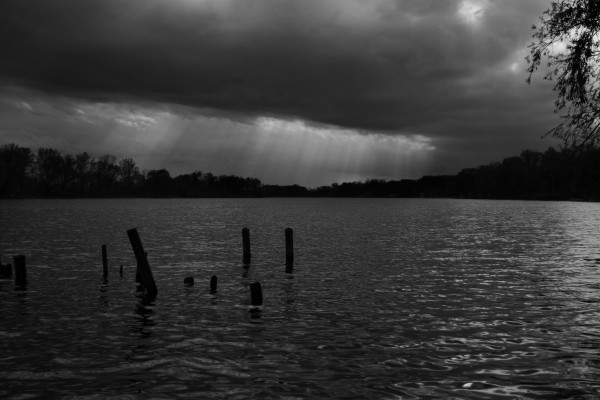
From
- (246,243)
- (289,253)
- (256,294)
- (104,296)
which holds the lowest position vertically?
(104,296)

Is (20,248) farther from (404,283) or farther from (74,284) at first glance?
(404,283)

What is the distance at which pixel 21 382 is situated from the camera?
41.2 feet

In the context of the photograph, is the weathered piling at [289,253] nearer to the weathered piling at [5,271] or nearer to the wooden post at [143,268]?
the wooden post at [143,268]

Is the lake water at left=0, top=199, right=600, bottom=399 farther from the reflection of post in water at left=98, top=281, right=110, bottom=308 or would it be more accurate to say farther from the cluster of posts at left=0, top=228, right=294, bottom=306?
the cluster of posts at left=0, top=228, right=294, bottom=306

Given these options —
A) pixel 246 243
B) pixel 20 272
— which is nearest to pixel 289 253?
pixel 246 243

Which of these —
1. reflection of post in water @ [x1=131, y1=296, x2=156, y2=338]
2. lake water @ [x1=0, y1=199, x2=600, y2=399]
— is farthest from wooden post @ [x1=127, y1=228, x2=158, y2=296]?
lake water @ [x1=0, y1=199, x2=600, y2=399]

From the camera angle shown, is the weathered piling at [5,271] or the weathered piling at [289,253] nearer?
the weathered piling at [5,271]

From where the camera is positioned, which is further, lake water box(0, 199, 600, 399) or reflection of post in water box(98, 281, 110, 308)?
reflection of post in water box(98, 281, 110, 308)

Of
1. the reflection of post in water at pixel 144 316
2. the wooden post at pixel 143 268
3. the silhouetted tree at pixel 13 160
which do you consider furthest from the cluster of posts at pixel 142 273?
the silhouetted tree at pixel 13 160

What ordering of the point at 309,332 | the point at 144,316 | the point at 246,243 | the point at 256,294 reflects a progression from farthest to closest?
the point at 246,243, the point at 256,294, the point at 144,316, the point at 309,332

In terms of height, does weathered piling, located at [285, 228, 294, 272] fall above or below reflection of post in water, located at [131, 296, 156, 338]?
above

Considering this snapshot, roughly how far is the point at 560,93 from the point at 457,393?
55.8ft

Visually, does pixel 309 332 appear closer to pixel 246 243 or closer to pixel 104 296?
pixel 104 296

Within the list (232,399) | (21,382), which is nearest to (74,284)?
(21,382)
